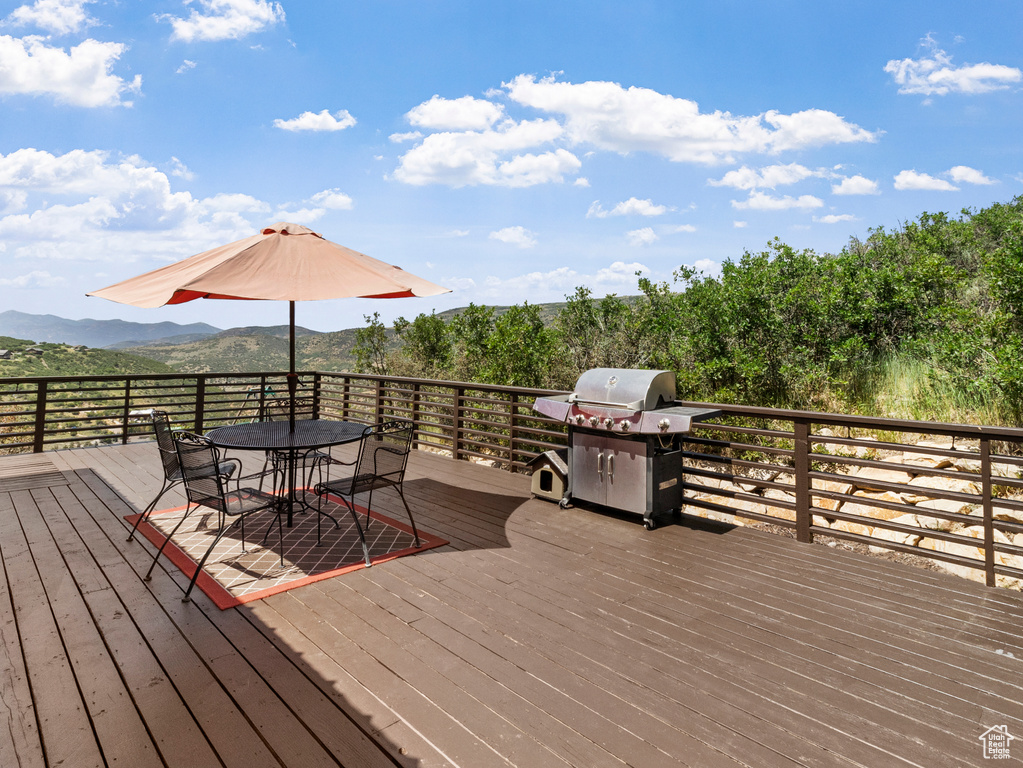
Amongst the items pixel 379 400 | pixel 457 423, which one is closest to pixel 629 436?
pixel 457 423

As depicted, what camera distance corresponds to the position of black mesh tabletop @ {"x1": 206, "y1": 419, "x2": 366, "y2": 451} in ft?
11.1

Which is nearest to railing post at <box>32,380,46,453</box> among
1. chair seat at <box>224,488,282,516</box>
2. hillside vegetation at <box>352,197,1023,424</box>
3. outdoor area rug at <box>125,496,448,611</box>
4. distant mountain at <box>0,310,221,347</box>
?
outdoor area rug at <box>125,496,448,611</box>

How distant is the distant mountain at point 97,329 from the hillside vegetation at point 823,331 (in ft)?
173

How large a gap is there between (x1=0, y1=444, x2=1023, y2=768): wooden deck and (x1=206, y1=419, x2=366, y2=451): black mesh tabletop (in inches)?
33.4

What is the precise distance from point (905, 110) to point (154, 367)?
2768 centimetres

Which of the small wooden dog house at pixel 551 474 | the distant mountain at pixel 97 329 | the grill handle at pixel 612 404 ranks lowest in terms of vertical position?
the small wooden dog house at pixel 551 474

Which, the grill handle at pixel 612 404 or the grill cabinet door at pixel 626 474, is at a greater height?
Result: the grill handle at pixel 612 404

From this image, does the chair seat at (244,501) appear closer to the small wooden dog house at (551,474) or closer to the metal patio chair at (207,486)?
the metal patio chair at (207,486)

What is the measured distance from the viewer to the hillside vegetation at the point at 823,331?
7.84 m

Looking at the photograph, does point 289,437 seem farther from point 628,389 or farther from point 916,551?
point 916,551

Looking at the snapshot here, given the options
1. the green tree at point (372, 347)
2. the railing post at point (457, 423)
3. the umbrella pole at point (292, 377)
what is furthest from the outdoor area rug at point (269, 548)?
the green tree at point (372, 347)

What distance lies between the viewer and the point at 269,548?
345 centimetres

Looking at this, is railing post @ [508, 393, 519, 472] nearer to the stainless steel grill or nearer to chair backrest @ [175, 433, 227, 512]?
the stainless steel grill

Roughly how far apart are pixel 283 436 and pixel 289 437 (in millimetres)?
78
